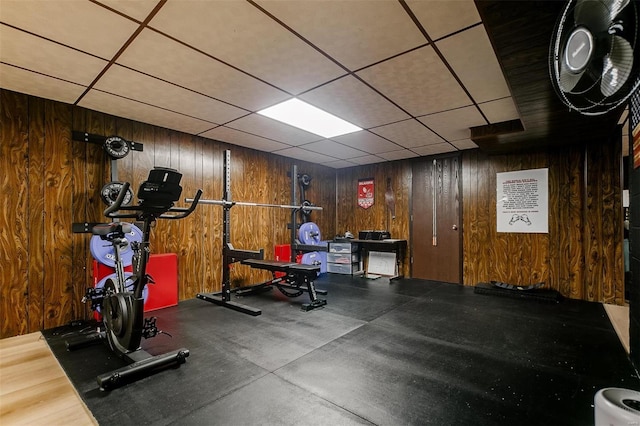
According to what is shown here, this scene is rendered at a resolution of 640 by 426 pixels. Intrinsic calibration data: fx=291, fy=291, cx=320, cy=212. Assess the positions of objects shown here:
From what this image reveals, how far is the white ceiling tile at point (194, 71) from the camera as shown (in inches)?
91.7

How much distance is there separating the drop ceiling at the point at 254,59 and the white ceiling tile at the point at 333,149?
1190mm

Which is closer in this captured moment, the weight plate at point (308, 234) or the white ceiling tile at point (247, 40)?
the white ceiling tile at point (247, 40)

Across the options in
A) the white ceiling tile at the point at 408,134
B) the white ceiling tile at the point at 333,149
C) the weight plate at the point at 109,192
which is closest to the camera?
the weight plate at the point at 109,192

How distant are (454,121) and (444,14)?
2343mm

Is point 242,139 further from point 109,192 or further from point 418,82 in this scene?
point 418,82

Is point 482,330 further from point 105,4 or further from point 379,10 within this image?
point 105,4

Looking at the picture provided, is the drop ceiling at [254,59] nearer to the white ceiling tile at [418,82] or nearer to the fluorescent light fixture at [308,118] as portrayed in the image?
the white ceiling tile at [418,82]

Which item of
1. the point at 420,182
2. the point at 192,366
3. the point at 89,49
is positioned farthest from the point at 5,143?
the point at 420,182

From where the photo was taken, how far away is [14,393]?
6.79 feet

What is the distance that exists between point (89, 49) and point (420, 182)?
224 inches

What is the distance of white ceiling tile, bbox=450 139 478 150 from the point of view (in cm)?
508

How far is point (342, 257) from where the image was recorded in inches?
263

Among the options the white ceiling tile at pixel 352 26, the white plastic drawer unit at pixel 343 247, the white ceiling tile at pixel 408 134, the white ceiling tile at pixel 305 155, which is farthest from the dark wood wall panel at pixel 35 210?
the white plastic drawer unit at pixel 343 247

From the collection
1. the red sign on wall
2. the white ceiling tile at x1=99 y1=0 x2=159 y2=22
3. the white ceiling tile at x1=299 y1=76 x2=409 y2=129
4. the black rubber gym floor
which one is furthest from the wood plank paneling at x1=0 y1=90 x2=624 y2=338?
the white ceiling tile at x1=299 y1=76 x2=409 y2=129
